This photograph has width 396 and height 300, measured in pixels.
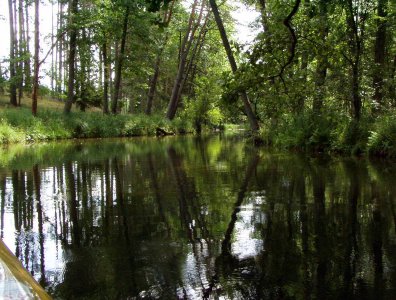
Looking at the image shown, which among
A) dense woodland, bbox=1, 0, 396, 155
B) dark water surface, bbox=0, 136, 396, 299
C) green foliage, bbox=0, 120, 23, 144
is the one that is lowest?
dark water surface, bbox=0, 136, 396, 299

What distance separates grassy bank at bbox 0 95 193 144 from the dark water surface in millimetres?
14733

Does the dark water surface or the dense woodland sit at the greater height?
the dense woodland

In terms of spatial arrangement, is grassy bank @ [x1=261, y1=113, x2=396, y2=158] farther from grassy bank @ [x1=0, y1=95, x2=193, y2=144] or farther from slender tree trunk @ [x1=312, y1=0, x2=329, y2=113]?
grassy bank @ [x1=0, y1=95, x2=193, y2=144]

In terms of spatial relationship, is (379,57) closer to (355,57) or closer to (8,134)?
(355,57)

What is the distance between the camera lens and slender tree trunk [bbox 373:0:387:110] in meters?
15.8

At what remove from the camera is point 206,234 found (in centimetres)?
535

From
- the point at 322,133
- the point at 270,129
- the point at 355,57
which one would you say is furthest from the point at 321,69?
the point at 270,129

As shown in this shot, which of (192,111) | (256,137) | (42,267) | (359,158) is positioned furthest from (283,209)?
(192,111)

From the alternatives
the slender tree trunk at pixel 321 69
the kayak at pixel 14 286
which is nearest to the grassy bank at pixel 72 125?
the slender tree trunk at pixel 321 69

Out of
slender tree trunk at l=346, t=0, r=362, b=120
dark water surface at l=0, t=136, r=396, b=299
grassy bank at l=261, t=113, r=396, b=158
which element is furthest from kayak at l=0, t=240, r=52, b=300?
slender tree trunk at l=346, t=0, r=362, b=120

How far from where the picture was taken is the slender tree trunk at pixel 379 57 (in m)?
15.8

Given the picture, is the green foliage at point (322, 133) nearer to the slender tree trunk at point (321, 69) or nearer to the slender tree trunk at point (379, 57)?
the slender tree trunk at point (321, 69)

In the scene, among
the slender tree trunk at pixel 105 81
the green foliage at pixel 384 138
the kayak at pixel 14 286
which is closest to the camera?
the kayak at pixel 14 286

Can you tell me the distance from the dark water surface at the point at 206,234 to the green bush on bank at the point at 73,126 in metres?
14.7
